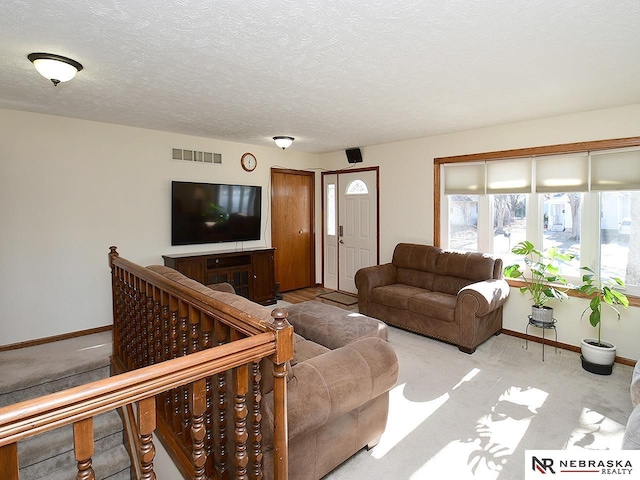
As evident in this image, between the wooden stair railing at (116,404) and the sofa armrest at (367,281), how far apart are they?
11.1ft

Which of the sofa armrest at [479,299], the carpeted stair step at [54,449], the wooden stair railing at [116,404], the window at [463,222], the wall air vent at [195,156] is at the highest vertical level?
the wall air vent at [195,156]

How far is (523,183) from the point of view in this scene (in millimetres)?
4062

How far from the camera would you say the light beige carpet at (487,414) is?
2.08 meters

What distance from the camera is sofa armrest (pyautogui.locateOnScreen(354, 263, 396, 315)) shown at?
4566 millimetres

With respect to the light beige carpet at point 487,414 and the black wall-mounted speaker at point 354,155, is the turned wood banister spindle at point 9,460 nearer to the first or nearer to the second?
the light beige carpet at point 487,414

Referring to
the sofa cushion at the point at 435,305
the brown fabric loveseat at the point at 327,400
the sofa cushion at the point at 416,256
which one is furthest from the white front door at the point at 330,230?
the brown fabric loveseat at the point at 327,400

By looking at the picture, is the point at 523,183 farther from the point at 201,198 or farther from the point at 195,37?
the point at 201,198

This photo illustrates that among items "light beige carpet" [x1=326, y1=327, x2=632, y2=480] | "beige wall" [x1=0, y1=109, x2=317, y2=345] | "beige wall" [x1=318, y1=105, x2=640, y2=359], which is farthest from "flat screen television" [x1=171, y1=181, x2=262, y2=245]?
"light beige carpet" [x1=326, y1=327, x2=632, y2=480]

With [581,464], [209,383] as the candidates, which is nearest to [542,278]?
[581,464]

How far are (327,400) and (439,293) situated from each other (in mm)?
2979

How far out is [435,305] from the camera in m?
3.85

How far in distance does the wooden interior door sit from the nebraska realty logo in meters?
4.52

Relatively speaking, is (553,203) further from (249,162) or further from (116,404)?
(116,404)

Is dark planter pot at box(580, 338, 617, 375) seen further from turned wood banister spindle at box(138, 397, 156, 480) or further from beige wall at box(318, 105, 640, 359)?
turned wood banister spindle at box(138, 397, 156, 480)
